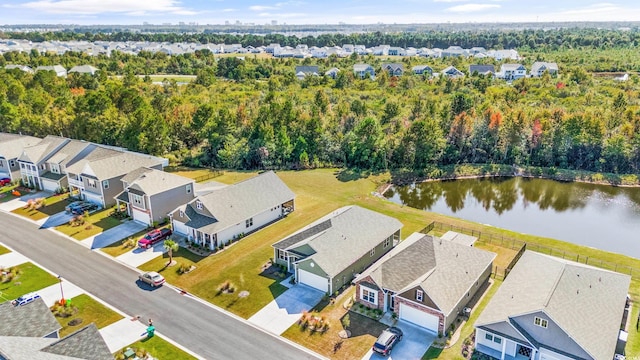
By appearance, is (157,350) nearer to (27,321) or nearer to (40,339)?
(40,339)

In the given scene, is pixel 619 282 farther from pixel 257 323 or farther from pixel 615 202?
pixel 615 202

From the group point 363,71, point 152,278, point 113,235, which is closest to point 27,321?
point 152,278

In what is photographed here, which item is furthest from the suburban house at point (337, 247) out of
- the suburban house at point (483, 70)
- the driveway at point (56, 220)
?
the suburban house at point (483, 70)

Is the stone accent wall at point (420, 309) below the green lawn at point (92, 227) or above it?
above

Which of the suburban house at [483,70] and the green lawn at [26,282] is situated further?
the suburban house at [483,70]

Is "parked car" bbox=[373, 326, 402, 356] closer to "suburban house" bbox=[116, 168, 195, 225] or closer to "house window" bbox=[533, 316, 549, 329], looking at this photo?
"house window" bbox=[533, 316, 549, 329]

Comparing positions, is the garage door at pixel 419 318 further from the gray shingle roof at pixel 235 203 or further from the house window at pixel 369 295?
the gray shingle roof at pixel 235 203

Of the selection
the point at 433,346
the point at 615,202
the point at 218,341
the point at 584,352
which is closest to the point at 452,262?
the point at 433,346
